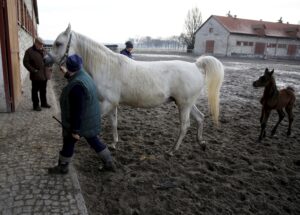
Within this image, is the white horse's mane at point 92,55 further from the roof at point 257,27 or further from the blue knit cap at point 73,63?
the roof at point 257,27


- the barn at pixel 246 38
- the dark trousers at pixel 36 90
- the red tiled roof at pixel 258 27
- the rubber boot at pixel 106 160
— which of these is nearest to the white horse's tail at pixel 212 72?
the rubber boot at pixel 106 160

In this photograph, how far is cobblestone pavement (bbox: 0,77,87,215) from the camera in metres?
3.03

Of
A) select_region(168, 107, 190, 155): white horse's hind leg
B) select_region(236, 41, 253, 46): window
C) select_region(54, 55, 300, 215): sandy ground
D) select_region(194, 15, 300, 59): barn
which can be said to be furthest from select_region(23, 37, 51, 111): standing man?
select_region(236, 41, 253, 46): window

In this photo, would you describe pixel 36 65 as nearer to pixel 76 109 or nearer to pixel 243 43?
pixel 76 109

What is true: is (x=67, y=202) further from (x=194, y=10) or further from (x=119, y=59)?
(x=194, y=10)

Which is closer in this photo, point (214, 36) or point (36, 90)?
point (36, 90)

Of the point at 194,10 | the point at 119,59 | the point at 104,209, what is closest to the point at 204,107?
the point at 119,59

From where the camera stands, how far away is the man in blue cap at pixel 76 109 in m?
3.33

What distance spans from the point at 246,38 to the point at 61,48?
5231 centimetres

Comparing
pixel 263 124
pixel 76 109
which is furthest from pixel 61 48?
pixel 263 124

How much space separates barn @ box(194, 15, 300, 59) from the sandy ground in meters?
46.5

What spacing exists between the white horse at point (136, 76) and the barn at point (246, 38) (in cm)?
4726

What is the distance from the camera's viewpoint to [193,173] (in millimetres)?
4148

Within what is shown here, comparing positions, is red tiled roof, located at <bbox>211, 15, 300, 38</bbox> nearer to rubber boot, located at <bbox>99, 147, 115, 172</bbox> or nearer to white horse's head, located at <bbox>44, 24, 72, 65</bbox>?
white horse's head, located at <bbox>44, 24, 72, 65</bbox>
